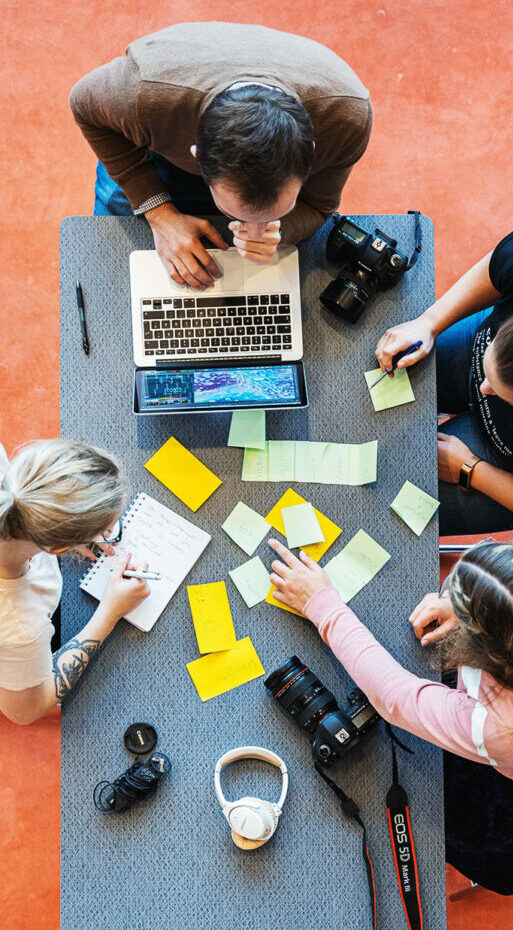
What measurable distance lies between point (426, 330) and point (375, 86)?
1.19 metres

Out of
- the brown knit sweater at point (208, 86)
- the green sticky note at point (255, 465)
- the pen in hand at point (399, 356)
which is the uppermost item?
the brown knit sweater at point (208, 86)

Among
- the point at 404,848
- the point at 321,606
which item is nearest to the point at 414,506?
the point at 321,606

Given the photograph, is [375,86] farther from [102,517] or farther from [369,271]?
[102,517]

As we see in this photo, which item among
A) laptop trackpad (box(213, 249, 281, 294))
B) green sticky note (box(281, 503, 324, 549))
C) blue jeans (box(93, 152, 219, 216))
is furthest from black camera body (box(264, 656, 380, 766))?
blue jeans (box(93, 152, 219, 216))

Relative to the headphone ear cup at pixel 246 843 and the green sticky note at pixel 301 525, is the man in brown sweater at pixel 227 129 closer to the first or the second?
the green sticky note at pixel 301 525

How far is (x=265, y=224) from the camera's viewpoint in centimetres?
125

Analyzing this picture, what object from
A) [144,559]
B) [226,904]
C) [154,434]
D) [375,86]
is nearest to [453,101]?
[375,86]

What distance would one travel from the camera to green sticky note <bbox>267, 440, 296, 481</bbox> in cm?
140

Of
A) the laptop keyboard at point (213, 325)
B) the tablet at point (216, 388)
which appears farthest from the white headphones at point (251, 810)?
the laptop keyboard at point (213, 325)

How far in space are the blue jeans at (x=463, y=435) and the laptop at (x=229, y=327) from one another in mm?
426

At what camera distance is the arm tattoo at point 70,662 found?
1287 millimetres

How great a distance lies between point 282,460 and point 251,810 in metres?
0.62

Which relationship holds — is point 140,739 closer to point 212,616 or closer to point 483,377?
point 212,616

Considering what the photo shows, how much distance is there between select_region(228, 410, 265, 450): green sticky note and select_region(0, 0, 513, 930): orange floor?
0.86 m
